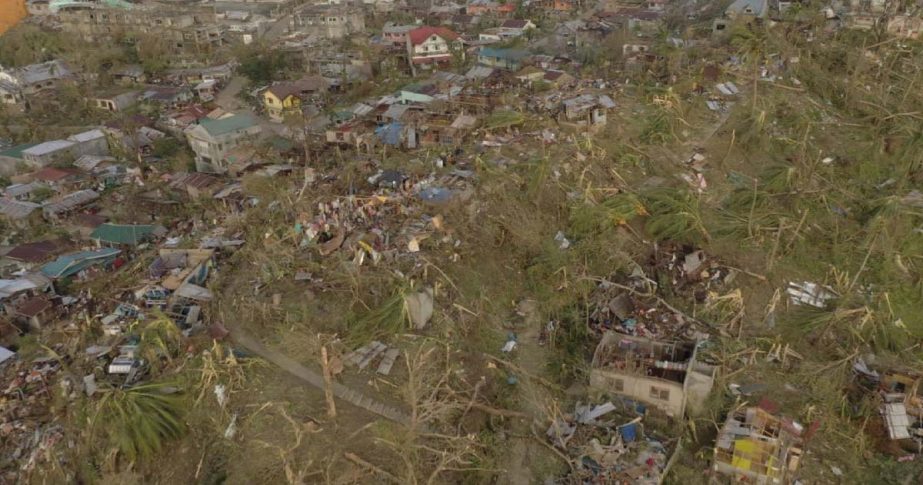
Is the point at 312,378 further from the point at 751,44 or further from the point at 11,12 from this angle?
the point at 11,12

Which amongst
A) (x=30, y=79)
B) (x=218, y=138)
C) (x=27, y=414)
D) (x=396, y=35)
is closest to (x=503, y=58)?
(x=396, y=35)

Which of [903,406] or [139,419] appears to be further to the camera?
[903,406]

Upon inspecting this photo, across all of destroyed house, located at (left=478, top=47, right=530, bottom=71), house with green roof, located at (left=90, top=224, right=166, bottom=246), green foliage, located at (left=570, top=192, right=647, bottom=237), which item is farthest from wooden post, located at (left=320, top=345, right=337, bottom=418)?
destroyed house, located at (left=478, top=47, right=530, bottom=71)

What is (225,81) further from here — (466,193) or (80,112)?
(466,193)

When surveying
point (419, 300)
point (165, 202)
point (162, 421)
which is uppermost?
point (419, 300)

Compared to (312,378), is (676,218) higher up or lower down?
higher up

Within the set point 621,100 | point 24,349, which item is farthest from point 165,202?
point 621,100

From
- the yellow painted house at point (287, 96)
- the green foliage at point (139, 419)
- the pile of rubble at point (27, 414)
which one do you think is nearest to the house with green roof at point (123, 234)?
the pile of rubble at point (27, 414)
